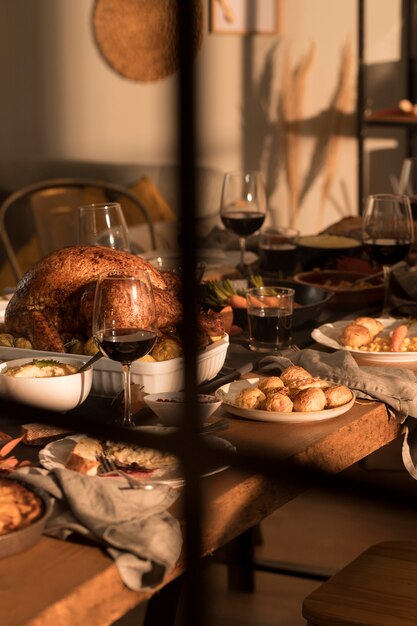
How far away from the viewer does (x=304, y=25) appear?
13.8 ft

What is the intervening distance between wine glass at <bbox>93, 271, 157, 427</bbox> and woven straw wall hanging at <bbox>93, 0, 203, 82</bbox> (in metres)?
2.67

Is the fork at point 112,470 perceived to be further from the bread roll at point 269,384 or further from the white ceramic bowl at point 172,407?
the bread roll at point 269,384

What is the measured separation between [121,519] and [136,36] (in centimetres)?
319

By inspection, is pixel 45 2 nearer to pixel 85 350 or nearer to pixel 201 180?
pixel 201 180

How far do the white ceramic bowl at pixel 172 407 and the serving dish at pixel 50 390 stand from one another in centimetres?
7

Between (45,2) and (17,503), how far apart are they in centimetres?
289

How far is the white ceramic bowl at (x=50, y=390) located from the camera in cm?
102

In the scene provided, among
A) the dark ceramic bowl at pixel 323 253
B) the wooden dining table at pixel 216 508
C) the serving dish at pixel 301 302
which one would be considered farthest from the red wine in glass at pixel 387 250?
the wooden dining table at pixel 216 508

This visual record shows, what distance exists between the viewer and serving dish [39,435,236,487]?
870 millimetres

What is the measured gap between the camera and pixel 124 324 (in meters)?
1.02

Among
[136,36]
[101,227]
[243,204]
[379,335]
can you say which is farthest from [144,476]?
[136,36]

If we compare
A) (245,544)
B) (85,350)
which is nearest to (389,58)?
(245,544)

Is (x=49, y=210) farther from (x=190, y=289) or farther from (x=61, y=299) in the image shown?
(x=190, y=289)

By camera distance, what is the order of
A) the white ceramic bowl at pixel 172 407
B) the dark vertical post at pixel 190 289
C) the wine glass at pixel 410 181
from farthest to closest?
the wine glass at pixel 410 181
the white ceramic bowl at pixel 172 407
the dark vertical post at pixel 190 289
